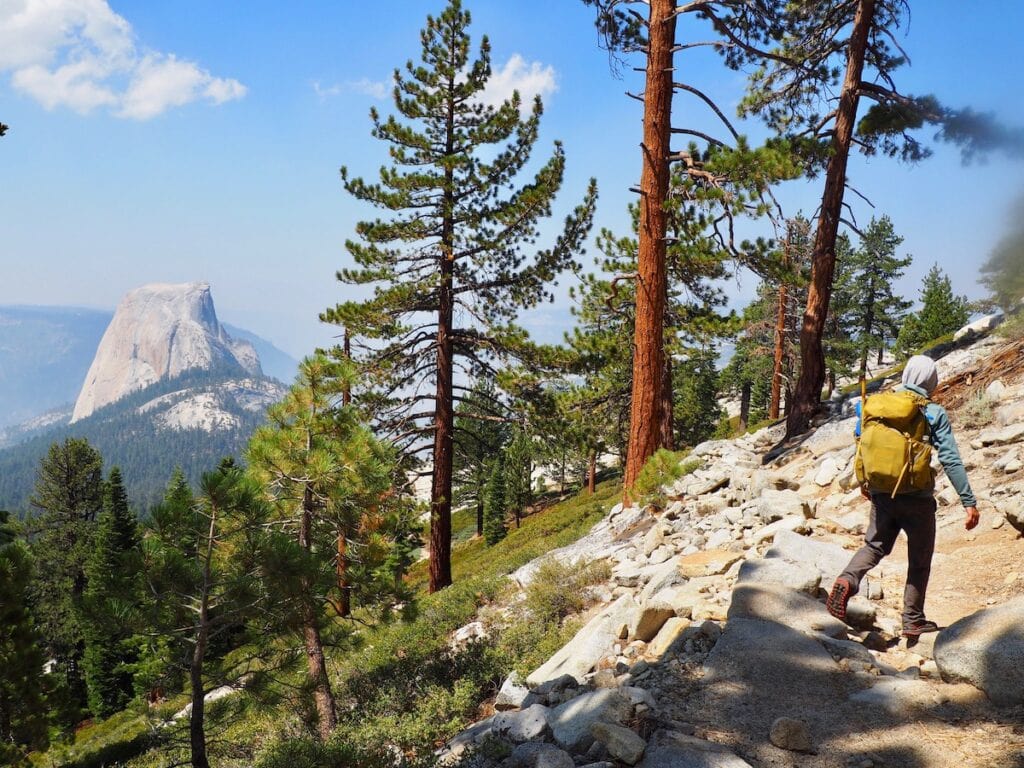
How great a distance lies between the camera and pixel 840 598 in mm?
4359

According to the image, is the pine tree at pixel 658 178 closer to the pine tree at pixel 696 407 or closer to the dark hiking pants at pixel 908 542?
the dark hiking pants at pixel 908 542

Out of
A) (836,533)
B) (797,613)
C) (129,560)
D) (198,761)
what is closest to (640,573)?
(836,533)

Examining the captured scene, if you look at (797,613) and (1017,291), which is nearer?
(797,613)

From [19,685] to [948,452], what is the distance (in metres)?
14.4

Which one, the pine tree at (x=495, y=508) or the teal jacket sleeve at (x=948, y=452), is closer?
the teal jacket sleeve at (x=948, y=452)

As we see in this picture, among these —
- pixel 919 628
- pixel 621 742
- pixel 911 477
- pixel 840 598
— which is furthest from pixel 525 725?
pixel 911 477

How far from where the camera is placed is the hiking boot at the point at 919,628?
162 inches

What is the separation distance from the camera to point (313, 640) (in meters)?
7.39

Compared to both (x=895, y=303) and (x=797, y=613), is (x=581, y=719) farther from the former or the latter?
(x=895, y=303)

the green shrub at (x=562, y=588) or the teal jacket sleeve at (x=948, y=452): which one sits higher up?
the teal jacket sleeve at (x=948, y=452)

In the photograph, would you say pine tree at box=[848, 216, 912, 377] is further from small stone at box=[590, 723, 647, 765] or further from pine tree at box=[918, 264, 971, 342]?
small stone at box=[590, 723, 647, 765]

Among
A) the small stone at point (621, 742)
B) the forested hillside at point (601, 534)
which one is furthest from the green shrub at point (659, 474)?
the small stone at point (621, 742)

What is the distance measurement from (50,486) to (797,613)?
137 feet

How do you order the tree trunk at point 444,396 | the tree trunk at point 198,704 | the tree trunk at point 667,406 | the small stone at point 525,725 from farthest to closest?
1. the tree trunk at point 667,406
2. the tree trunk at point 444,396
3. the tree trunk at point 198,704
4. the small stone at point 525,725
